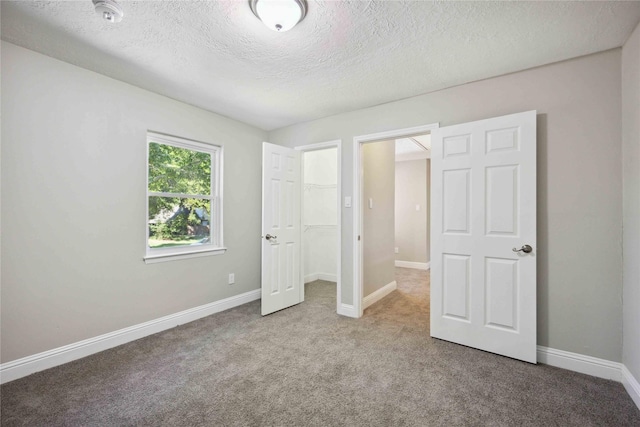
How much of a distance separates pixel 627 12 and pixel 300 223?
3.28 meters

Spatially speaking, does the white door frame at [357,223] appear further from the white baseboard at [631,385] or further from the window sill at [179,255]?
the white baseboard at [631,385]

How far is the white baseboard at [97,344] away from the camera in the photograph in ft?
6.75

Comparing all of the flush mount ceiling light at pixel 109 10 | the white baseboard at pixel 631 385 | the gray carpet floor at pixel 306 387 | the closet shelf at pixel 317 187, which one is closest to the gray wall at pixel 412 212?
the closet shelf at pixel 317 187

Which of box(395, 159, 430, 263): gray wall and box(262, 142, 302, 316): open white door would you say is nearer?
box(262, 142, 302, 316): open white door

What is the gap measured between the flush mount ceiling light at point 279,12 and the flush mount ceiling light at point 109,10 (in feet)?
2.63

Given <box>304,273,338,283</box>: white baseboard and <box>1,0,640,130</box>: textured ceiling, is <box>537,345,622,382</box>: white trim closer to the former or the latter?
<box>1,0,640,130</box>: textured ceiling

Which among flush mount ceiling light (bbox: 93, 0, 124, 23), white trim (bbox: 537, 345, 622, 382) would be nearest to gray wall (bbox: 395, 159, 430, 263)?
white trim (bbox: 537, 345, 622, 382)

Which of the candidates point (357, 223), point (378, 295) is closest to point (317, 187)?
point (357, 223)

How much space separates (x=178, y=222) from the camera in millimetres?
3229

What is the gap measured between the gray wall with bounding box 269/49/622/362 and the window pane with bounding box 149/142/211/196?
3.17m

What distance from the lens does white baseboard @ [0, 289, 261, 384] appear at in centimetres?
206

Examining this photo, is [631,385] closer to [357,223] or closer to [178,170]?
[357,223]

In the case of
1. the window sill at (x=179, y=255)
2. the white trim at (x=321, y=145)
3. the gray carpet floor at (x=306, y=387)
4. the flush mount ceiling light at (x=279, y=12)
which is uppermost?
the flush mount ceiling light at (x=279, y=12)

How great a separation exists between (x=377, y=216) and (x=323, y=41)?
2456mm
